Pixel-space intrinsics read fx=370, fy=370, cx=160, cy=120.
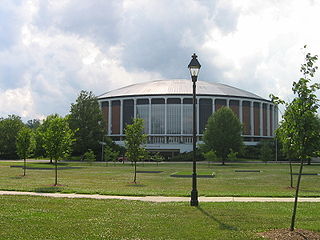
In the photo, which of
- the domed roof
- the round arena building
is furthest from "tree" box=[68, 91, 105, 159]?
the domed roof

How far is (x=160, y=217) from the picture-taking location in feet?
41.0

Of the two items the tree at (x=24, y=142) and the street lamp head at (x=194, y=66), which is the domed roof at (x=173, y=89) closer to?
the tree at (x=24, y=142)

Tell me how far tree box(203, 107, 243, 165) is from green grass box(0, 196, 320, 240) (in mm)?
51636

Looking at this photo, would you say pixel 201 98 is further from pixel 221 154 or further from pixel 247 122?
pixel 221 154

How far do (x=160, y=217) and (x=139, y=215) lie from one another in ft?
2.71

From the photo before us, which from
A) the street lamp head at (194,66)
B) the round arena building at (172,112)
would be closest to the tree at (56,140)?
the street lamp head at (194,66)

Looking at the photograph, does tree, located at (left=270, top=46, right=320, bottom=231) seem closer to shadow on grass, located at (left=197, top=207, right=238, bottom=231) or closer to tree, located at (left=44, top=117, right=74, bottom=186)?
shadow on grass, located at (left=197, top=207, right=238, bottom=231)

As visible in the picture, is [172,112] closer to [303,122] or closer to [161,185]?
[161,185]

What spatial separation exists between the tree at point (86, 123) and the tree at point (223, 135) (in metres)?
25.5

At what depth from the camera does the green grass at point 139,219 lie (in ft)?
33.0

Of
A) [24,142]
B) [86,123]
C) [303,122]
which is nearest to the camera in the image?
[303,122]

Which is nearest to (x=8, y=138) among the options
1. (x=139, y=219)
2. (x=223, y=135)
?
(x=223, y=135)

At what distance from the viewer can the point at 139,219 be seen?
12156 mm

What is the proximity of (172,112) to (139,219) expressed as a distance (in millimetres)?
96472
